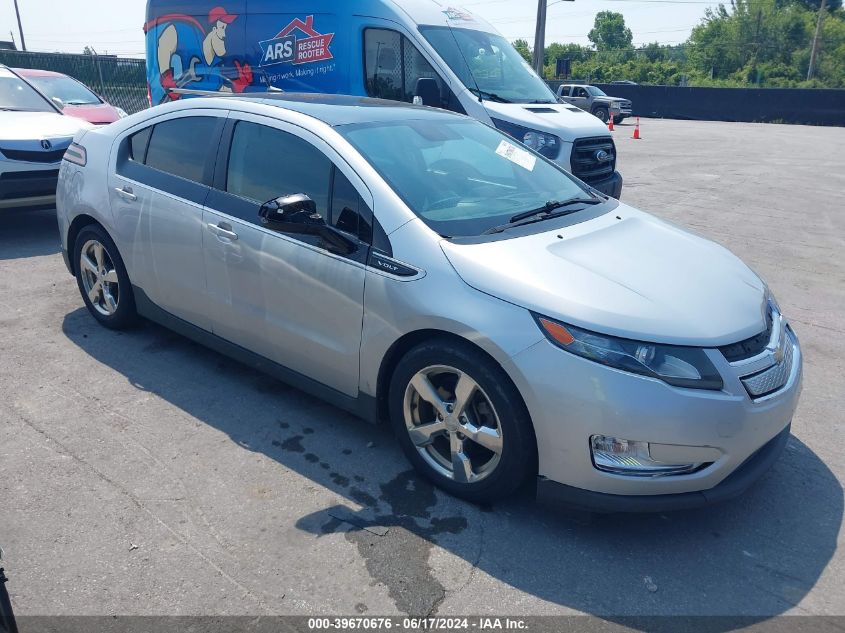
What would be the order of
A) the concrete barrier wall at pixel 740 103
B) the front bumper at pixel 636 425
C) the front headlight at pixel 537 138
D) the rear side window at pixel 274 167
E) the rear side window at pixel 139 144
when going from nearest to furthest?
the front bumper at pixel 636 425 < the rear side window at pixel 274 167 < the rear side window at pixel 139 144 < the front headlight at pixel 537 138 < the concrete barrier wall at pixel 740 103

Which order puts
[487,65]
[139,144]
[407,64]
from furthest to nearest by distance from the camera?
[487,65], [407,64], [139,144]

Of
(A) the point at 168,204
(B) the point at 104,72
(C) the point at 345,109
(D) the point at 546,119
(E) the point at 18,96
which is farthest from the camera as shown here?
(B) the point at 104,72

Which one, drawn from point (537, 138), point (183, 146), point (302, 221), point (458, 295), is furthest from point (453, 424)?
point (537, 138)

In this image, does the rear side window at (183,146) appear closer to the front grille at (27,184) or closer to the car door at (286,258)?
the car door at (286,258)

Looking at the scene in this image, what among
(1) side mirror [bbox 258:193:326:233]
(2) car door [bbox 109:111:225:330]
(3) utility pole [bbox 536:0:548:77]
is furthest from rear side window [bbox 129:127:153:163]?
(3) utility pole [bbox 536:0:548:77]

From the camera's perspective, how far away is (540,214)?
363cm

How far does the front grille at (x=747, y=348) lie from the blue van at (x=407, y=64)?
5140 millimetres

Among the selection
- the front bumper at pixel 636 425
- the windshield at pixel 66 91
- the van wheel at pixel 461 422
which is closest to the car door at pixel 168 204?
the van wheel at pixel 461 422

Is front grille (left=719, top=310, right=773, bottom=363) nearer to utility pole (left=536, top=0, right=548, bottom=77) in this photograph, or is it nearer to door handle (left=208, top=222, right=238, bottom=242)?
door handle (left=208, top=222, right=238, bottom=242)

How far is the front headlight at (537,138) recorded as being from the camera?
7883mm

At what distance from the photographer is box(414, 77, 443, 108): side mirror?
7934 mm

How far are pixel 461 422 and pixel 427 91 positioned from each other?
5.67 m

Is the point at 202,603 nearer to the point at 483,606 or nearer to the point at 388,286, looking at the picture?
the point at 483,606

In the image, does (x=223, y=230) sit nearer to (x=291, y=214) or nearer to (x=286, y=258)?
(x=286, y=258)
